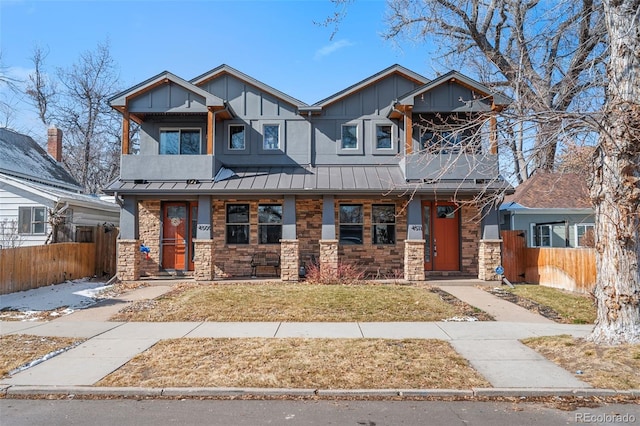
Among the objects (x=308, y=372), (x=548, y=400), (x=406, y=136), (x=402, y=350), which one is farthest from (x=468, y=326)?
(x=406, y=136)

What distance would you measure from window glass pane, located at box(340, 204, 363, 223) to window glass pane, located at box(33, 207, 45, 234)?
11112mm

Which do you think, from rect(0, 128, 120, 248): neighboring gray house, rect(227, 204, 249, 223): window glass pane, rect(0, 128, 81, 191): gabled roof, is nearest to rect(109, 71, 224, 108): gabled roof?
rect(227, 204, 249, 223): window glass pane

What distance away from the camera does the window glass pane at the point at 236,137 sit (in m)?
16.0

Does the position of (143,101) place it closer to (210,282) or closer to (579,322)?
(210,282)

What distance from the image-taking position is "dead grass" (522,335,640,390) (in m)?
5.31

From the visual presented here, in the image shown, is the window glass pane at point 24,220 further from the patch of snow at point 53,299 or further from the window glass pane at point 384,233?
the window glass pane at point 384,233

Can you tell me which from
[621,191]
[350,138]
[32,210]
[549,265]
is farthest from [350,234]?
[32,210]

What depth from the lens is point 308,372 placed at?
18.4 ft

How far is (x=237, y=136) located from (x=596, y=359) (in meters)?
13.2

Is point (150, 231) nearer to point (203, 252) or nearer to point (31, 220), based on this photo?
point (203, 252)

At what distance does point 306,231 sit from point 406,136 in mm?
4803

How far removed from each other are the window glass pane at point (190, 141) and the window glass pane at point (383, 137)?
6.66 metres

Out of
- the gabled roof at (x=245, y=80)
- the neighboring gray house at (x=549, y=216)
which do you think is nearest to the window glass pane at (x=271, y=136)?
the gabled roof at (x=245, y=80)

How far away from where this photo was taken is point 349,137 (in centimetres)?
1602
